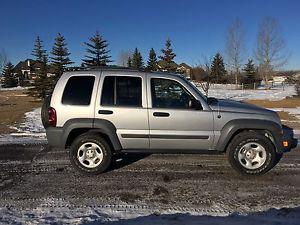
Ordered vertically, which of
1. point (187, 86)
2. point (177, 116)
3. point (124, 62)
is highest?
point (124, 62)

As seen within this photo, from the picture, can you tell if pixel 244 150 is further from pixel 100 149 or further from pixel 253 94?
pixel 253 94

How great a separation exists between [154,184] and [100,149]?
3.95ft

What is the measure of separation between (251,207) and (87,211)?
7.38 feet

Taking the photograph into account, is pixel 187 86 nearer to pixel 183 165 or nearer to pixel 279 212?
pixel 183 165

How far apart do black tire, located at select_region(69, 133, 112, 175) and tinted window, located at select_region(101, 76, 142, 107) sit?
2.20ft

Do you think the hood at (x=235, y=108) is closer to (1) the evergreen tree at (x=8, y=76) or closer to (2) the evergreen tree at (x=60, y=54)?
(2) the evergreen tree at (x=60, y=54)

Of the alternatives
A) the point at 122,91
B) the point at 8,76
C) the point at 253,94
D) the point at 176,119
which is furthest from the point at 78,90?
the point at 8,76

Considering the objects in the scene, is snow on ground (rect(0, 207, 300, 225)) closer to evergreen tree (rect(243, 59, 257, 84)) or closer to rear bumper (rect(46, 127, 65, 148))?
rear bumper (rect(46, 127, 65, 148))

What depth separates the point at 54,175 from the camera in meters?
5.93

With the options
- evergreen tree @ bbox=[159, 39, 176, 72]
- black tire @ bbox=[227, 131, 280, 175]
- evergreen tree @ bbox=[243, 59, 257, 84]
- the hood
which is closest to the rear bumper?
the hood

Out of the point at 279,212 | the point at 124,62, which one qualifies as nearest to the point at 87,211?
the point at 279,212

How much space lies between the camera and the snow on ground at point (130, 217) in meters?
4.01

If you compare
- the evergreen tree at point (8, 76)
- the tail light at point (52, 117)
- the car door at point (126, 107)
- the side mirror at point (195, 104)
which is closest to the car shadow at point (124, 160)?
the car door at point (126, 107)

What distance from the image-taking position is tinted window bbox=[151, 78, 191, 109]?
19.2ft
